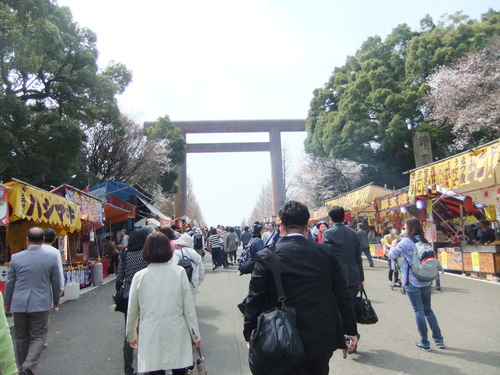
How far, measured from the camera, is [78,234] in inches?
533

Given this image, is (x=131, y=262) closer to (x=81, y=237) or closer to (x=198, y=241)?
(x=81, y=237)

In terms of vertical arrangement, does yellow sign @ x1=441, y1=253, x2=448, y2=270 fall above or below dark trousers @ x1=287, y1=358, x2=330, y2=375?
below

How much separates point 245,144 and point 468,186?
104 feet

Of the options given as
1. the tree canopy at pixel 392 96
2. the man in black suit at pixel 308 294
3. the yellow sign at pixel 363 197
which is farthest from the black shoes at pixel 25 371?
the tree canopy at pixel 392 96

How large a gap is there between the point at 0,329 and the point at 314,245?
1973 mm

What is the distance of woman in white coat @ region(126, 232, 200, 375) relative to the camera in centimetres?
327

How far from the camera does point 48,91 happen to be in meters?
18.0

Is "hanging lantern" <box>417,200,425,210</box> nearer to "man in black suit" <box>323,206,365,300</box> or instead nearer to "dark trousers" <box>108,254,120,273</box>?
"man in black suit" <box>323,206,365,300</box>

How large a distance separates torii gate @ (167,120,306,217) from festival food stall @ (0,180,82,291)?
2848cm

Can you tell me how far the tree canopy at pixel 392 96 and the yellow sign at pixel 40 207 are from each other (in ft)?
62.4

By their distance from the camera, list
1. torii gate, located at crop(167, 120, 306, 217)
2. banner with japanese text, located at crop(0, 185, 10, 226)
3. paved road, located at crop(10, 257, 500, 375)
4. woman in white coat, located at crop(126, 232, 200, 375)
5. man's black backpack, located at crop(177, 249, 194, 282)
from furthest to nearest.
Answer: torii gate, located at crop(167, 120, 306, 217), banner with japanese text, located at crop(0, 185, 10, 226), man's black backpack, located at crop(177, 249, 194, 282), paved road, located at crop(10, 257, 500, 375), woman in white coat, located at crop(126, 232, 200, 375)

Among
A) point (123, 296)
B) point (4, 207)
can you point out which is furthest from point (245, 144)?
point (123, 296)

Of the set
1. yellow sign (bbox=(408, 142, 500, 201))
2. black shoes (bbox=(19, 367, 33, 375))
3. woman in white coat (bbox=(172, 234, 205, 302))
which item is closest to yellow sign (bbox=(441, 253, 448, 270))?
yellow sign (bbox=(408, 142, 500, 201))

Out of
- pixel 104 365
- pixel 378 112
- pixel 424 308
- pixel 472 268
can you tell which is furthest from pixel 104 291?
pixel 378 112
